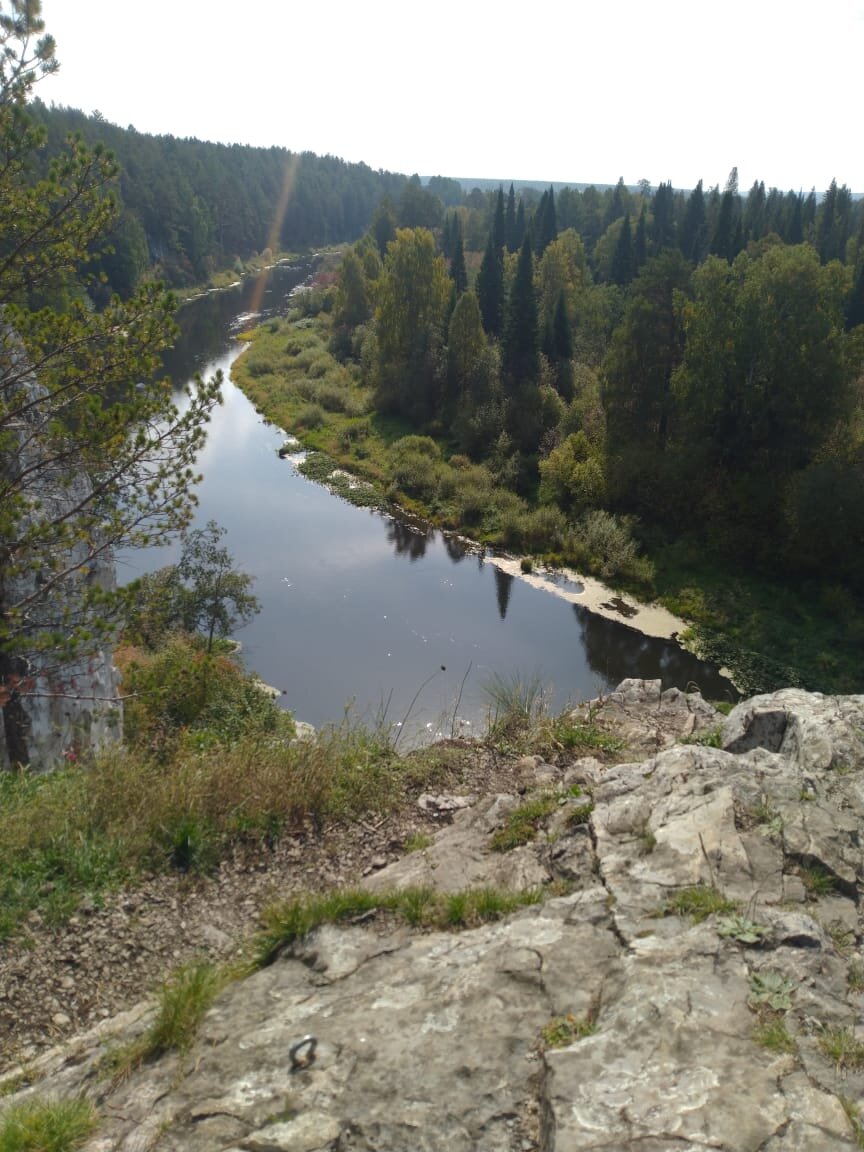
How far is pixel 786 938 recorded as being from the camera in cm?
457

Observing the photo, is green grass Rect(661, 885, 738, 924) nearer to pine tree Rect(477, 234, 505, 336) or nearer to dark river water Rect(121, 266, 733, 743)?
dark river water Rect(121, 266, 733, 743)

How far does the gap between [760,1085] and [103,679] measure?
10.2 meters

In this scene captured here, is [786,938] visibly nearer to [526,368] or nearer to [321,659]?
[321,659]

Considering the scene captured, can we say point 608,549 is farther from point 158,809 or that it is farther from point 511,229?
point 511,229

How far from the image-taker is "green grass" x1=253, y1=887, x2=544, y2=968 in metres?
5.25

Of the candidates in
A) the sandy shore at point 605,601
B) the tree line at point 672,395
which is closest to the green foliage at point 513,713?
the sandy shore at point 605,601

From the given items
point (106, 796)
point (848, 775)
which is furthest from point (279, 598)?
point (848, 775)

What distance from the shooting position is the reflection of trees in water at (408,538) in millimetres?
30234

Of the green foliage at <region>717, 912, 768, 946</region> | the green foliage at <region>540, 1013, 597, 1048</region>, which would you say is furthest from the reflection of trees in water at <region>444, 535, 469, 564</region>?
the green foliage at <region>540, 1013, 597, 1048</region>

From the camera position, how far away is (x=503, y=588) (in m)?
27.4

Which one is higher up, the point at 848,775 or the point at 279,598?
the point at 848,775

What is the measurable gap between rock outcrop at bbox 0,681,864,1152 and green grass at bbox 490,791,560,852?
12.0 inches

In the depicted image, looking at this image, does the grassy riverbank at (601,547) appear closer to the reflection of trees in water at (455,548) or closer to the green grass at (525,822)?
the reflection of trees in water at (455,548)

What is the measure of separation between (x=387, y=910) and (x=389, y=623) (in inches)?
753
